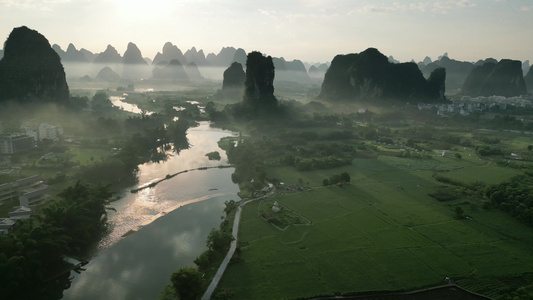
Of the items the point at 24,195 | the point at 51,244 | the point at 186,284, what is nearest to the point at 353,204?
the point at 186,284

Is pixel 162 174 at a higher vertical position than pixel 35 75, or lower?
lower

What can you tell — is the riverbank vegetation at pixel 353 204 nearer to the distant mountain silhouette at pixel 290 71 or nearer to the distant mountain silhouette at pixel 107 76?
the distant mountain silhouette at pixel 107 76

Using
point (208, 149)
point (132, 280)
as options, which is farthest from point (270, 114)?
point (132, 280)

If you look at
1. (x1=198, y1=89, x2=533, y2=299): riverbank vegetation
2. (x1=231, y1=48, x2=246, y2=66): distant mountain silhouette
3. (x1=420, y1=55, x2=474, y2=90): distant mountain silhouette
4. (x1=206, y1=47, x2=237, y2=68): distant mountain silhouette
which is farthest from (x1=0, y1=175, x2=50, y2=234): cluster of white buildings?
(x1=206, y1=47, x2=237, y2=68): distant mountain silhouette

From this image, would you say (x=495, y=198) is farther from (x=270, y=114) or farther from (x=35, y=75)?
(x=35, y=75)

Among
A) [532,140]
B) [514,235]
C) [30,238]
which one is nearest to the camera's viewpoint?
[30,238]

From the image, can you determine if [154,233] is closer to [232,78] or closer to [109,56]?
[232,78]
